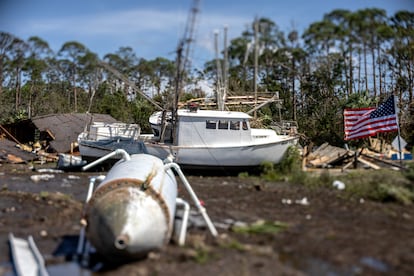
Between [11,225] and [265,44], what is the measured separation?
121 ft

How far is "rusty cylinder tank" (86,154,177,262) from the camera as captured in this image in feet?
19.7

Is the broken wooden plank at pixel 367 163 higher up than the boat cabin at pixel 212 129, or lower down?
lower down

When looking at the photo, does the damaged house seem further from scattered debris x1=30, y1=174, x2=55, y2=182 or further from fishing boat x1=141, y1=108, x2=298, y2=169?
fishing boat x1=141, y1=108, x2=298, y2=169

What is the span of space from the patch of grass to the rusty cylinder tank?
1.42 metres

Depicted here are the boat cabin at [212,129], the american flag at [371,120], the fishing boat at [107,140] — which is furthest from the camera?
the fishing boat at [107,140]

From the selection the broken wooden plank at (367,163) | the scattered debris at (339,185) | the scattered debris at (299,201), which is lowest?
the scattered debris at (299,201)

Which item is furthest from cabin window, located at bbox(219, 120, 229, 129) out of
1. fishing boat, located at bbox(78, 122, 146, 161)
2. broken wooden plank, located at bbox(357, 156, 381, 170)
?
broken wooden plank, located at bbox(357, 156, 381, 170)

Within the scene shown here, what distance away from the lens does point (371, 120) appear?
15.1 m

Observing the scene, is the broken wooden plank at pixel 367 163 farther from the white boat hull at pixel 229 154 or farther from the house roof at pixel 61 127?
the house roof at pixel 61 127

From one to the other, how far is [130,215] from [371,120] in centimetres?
1108

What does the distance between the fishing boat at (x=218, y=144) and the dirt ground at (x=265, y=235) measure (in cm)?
332

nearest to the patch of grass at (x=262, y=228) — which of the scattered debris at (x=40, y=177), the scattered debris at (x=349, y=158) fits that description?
the scattered debris at (x=349, y=158)

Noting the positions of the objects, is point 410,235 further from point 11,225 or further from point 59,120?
point 59,120

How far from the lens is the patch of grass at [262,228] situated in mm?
7867
